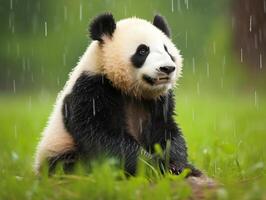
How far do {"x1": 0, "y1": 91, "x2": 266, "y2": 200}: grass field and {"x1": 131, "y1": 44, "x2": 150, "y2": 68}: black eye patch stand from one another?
89cm

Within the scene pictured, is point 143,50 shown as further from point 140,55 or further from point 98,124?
point 98,124

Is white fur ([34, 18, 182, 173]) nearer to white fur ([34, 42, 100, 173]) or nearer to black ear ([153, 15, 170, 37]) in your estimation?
white fur ([34, 42, 100, 173])

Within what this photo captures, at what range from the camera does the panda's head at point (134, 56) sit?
224 inches

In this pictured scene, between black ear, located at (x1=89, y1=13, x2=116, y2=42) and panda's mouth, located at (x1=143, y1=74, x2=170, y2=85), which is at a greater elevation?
black ear, located at (x1=89, y1=13, x2=116, y2=42)

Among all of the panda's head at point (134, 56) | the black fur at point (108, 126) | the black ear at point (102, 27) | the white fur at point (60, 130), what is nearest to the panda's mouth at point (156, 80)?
the panda's head at point (134, 56)

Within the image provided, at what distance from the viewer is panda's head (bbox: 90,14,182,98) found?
5.70 metres

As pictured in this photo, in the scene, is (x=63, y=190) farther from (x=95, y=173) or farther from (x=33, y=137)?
A: (x=33, y=137)

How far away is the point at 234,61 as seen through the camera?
19.8m

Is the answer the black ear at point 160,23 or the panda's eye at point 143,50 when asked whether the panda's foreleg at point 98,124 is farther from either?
the black ear at point 160,23

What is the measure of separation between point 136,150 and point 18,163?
155 cm

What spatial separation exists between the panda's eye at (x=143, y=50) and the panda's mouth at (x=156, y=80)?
0.19m

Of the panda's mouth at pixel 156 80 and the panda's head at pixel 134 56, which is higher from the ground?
the panda's head at pixel 134 56

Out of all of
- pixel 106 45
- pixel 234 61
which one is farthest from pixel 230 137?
pixel 234 61

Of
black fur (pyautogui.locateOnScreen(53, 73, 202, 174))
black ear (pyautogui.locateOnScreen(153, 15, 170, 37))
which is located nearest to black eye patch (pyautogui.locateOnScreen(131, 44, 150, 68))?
black fur (pyautogui.locateOnScreen(53, 73, 202, 174))
